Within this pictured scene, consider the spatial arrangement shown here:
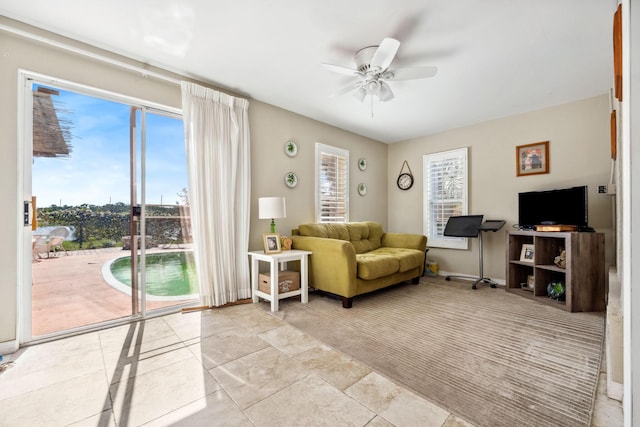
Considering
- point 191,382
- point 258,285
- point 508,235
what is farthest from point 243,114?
point 508,235

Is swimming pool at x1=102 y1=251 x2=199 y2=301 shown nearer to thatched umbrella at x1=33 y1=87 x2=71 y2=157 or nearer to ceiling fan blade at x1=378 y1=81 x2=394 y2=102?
thatched umbrella at x1=33 y1=87 x2=71 y2=157

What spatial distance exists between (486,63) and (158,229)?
3.76m

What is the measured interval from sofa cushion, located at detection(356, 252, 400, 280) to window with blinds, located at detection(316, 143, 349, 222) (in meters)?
1.32

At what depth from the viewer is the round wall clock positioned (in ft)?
17.6

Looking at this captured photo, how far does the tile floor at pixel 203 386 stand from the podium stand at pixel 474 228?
2.73 meters

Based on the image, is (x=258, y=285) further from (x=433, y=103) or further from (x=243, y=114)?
(x=433, y=103)

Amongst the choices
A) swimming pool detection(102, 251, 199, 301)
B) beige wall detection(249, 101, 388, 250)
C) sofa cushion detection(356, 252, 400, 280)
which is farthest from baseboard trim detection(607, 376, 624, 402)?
swimming pool detection(102, 251, 199, 301)

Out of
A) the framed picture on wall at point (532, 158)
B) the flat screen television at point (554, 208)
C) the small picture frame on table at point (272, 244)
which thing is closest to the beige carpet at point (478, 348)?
the small picture frame on table at point (272, 244)

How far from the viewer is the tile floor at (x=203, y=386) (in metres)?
1.42

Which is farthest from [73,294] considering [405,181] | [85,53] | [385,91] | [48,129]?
[405,181]

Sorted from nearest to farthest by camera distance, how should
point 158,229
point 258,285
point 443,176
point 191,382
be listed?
point 191,382
point 158,229
point 258,285
point 443,176

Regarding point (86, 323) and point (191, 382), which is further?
point (86, 323)

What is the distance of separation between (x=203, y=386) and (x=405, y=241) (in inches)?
137

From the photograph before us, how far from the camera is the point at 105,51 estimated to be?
2.55 metres
